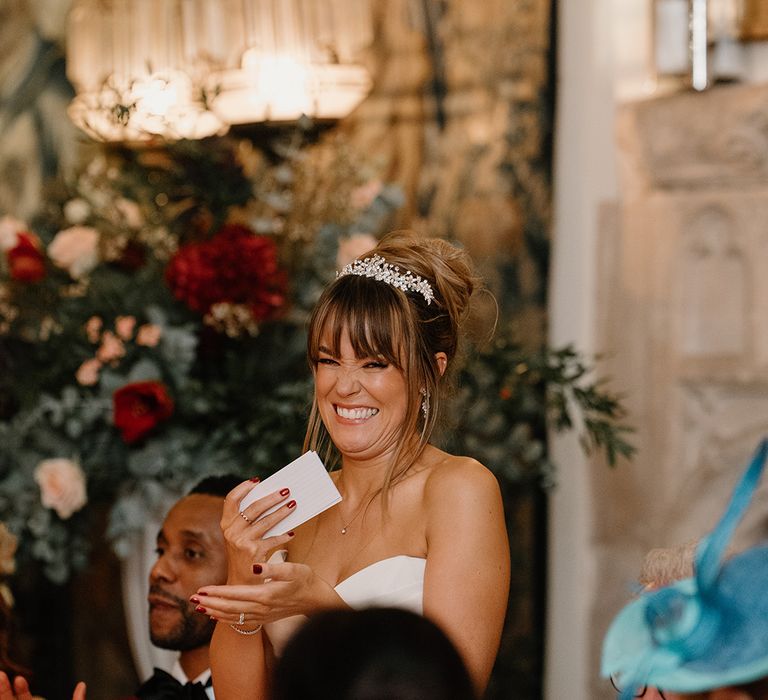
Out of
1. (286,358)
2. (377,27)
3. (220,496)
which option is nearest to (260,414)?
(286,358)

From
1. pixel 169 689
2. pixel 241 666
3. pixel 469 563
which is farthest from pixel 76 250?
pixel 469 563

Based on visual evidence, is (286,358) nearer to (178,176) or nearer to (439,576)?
(178,176)

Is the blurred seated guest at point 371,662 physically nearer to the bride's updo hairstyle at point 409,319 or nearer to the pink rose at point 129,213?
the bride's updo hairstyle at point 409,319

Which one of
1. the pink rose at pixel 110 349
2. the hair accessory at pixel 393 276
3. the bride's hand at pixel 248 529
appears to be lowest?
the bride's hand at pixel 248 529

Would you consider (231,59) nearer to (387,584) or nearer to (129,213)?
(129,213)

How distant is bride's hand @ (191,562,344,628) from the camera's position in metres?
2.09

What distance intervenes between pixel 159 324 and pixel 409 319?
1.25 m

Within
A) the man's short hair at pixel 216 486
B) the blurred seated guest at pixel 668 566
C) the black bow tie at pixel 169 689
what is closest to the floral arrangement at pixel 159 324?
the man's short hair at pixel 216 486

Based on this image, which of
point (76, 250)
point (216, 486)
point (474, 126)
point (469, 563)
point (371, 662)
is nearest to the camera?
point (371, 662)

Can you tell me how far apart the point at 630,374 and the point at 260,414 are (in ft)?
4.11

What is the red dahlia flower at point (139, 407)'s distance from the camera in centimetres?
329

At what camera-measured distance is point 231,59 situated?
383cm

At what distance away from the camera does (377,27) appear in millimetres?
4375

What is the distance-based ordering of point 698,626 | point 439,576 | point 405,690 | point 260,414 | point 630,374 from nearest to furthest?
point 405,690, point 698,626, point 439,576, point 260,414, point 630,374
